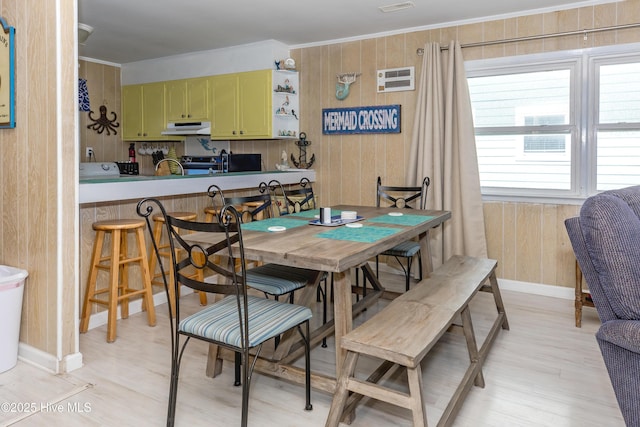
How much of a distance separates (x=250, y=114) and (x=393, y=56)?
1.55 m

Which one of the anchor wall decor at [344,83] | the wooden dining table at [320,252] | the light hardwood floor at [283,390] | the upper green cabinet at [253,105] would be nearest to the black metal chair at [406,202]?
the wooden dining table at [320,252]

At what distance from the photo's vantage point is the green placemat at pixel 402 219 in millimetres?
2779

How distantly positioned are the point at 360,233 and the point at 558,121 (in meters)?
2.42

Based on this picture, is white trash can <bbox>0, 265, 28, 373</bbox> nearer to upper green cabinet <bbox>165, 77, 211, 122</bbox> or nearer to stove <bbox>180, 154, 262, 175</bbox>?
stove <bbox>180, 154, 262, 175</bbox>

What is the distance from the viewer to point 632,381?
158 centimetres

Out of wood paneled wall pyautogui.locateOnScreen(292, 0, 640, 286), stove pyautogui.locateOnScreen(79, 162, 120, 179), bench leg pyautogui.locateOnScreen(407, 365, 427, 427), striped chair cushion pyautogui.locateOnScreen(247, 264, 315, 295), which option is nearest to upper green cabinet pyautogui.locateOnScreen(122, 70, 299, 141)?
wood paneled wall pyautogui.locateOnScreen(292, 0, 640, 286)

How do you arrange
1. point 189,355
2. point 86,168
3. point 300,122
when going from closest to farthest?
point 189,355, point 86,168, point 300,122

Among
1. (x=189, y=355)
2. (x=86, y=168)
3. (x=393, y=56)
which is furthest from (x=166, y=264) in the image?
(x=393, y=56)

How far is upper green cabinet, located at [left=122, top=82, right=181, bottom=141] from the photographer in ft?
18.3

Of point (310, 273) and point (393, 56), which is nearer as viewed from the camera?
point (310, 273)

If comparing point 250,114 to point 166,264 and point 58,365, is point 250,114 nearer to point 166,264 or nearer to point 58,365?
point 166,264

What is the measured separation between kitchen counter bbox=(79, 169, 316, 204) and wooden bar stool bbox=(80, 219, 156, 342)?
19cm

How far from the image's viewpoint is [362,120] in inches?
180

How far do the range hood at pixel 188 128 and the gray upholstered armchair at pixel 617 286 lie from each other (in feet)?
13.8
